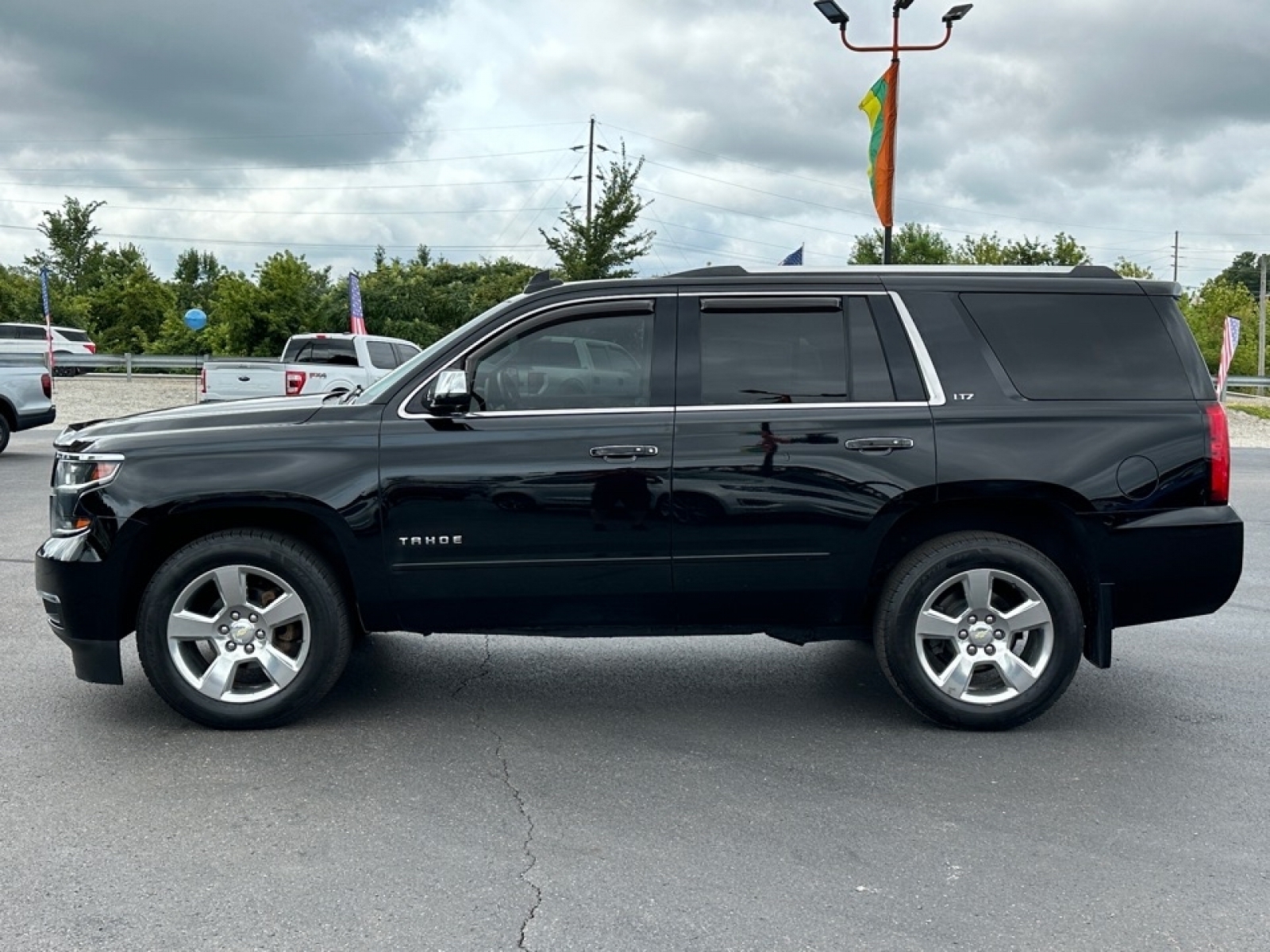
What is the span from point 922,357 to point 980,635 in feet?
3.83

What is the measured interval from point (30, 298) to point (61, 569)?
213ft

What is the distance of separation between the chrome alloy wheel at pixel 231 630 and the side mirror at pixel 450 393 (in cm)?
94

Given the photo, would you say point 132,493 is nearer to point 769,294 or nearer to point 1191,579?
point 769,294

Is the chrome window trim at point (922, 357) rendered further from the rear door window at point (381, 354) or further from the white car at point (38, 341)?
the white car at point (38, 341)

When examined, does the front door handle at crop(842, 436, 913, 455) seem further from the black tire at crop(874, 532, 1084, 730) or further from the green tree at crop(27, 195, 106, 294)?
the green tree at crop(27, 195, 106, 294)

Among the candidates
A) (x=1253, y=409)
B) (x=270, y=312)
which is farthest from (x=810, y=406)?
(x=270, y=312)

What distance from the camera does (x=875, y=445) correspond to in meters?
5.02

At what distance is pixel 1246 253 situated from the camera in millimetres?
145000

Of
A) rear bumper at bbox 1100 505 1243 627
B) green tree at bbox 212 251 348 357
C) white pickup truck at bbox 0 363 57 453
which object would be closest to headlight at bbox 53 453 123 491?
rear bumper at bbox 1100 505 1243 627

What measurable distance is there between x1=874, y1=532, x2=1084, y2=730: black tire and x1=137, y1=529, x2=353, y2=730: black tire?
227 cm

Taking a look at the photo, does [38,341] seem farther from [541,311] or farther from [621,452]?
[621,452]

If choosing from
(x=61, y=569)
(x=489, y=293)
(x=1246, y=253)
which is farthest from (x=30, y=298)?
(x=1246, y=253)

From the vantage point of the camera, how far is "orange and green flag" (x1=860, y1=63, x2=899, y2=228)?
20.5m

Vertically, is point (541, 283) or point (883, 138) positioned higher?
point (883, 138)
